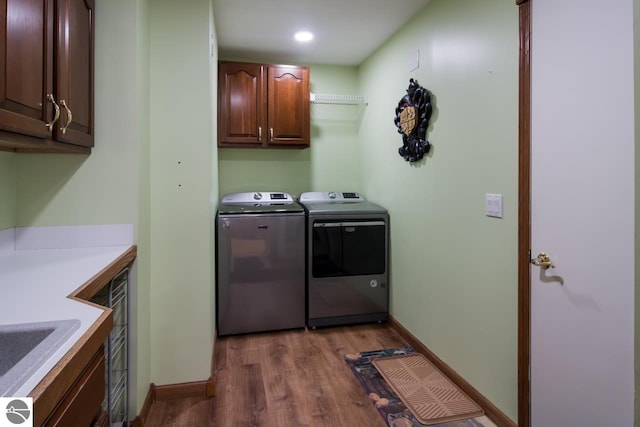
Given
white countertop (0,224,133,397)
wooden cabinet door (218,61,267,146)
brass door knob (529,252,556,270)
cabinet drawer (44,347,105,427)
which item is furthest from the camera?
wooden cabinet door (218,61,267,146)

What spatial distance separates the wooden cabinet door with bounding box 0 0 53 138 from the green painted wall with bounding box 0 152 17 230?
54cm

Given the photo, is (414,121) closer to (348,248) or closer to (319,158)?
(348,248)

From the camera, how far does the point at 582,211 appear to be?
1338 mm

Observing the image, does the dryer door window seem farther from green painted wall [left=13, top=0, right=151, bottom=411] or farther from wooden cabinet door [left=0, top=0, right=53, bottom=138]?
wooden cabinet door [left=0, top=0, right=53, bottom=138]

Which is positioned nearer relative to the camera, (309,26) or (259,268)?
(309,26)

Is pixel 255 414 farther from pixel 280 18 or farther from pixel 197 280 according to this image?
pixel 280 18

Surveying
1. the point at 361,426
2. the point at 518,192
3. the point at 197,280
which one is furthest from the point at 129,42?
the point at 361,426

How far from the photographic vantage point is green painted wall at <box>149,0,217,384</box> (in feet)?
6.44

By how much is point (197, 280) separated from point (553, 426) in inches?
73.3

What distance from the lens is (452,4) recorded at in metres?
2.12

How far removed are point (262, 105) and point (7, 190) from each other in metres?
2.04

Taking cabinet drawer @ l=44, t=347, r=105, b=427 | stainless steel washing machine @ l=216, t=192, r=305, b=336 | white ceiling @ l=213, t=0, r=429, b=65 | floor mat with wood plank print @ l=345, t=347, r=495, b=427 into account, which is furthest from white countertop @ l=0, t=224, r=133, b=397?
white ceiling @ l=213, t=0, r=429, b=65

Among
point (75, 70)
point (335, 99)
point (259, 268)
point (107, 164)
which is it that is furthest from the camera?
point (335, 99)

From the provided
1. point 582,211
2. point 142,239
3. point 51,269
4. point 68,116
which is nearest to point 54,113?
point 68,116
